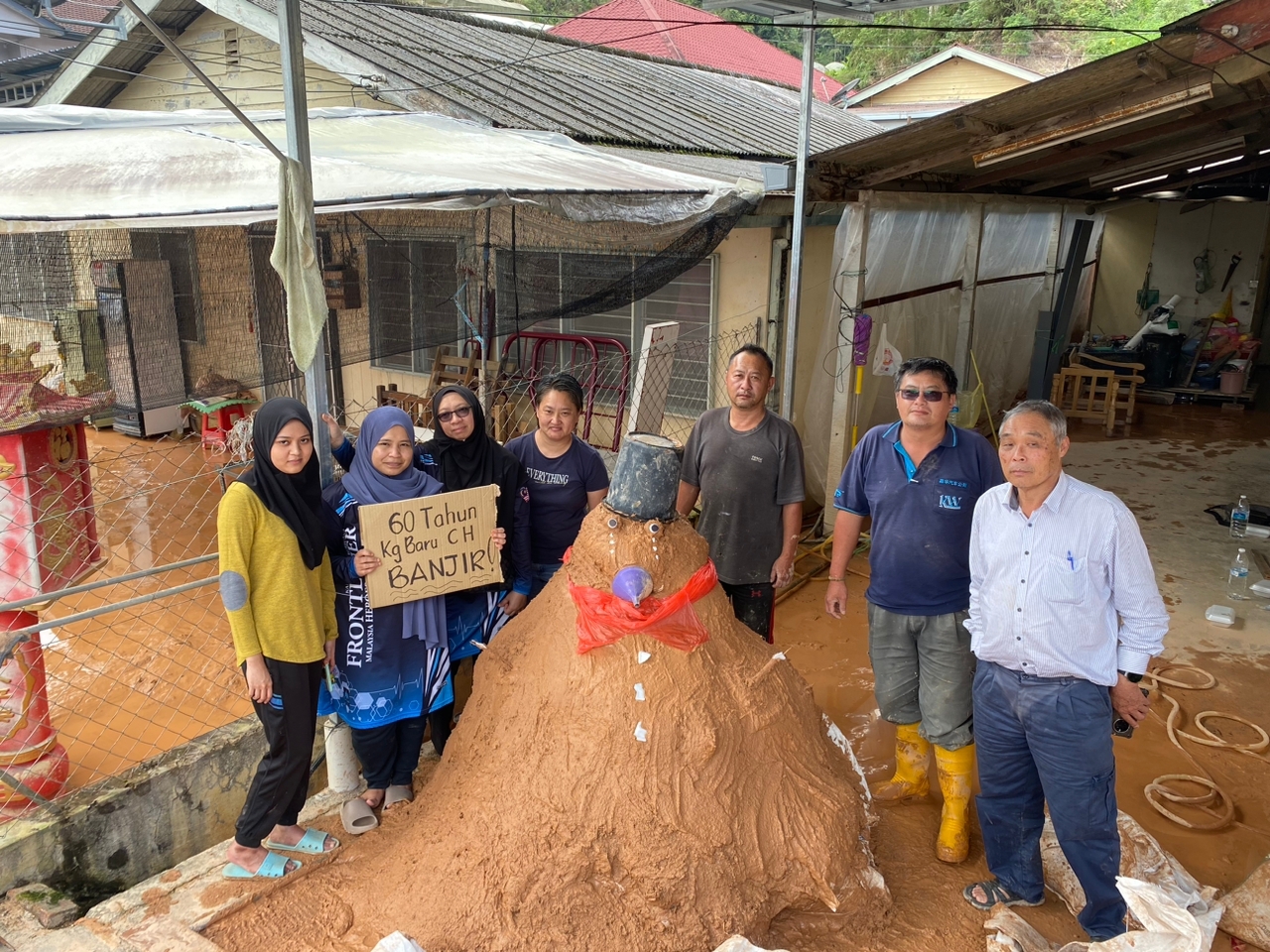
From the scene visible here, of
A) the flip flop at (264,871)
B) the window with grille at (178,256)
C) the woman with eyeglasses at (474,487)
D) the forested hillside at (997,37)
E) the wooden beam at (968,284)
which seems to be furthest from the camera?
the forested hillside at (997,37)

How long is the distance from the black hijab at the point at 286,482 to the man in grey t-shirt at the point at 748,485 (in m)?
1.67

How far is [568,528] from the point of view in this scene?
3842 millimetres

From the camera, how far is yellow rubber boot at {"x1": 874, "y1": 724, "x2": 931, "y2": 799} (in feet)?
12.6

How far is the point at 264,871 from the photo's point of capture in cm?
318

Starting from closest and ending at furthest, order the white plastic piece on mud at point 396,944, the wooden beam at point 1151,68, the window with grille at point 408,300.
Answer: the white plastic piece on mud at point 396,944
the wooden beam at point 1151,68
the window with grille at point 408,300

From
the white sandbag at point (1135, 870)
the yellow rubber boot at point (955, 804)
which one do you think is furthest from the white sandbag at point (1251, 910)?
the yellow rubber boot at point (955, 804)

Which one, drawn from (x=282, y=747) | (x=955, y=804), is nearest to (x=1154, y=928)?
(x=955, y=804)

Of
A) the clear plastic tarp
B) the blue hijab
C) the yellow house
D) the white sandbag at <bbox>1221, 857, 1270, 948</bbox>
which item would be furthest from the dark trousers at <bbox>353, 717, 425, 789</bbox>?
the yellow house

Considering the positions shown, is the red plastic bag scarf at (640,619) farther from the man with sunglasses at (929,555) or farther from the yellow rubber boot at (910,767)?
the yellow rubber boot at (910,767)

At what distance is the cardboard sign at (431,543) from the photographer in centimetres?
323

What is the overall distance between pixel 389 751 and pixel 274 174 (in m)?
2.95

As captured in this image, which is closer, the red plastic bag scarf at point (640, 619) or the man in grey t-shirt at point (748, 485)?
the red plastic bag scarf at point (640, 619)

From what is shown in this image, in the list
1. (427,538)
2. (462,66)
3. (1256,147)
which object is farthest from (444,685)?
(1256,147)

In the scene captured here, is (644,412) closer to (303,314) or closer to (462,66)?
(303,314)
